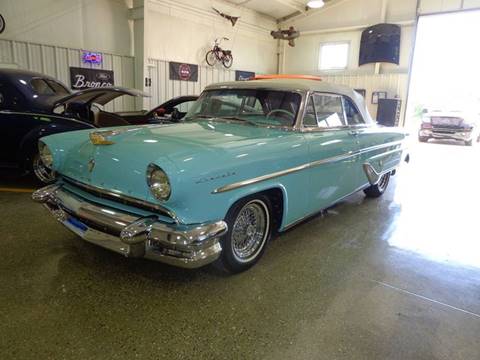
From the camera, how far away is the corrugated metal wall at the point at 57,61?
660cm

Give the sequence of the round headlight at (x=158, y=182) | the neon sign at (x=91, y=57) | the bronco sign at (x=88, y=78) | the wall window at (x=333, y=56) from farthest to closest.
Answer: the wall window at (x=333, y=56) < the neon sign at (x=91, y=57) < the bronco sign at (x=88, y=78) < the round headlight at (x=158, y=182)

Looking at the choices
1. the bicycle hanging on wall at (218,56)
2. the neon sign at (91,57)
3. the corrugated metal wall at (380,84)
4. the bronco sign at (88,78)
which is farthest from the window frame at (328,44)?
the neon sign at (91,57)

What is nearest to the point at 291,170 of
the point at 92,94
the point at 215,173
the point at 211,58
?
the point at 215,173

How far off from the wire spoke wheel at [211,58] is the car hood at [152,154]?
27.5 feet

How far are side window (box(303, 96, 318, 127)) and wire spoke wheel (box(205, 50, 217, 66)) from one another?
811 centimetres

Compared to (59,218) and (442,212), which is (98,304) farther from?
(442,212)

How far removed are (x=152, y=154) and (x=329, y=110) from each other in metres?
2.08

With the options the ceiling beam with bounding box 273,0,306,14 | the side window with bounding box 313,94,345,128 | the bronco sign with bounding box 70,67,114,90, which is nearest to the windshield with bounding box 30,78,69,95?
the bronco sign with bounding box 70,67,114,90

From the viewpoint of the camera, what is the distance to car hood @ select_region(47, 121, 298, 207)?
6.73ft

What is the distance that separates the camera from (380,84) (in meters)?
11.5

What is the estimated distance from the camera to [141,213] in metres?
2.22

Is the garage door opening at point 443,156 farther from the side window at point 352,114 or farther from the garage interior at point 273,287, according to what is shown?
the side window at point 352,114

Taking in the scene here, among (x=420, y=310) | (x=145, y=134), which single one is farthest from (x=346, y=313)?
(x=145, y=134)

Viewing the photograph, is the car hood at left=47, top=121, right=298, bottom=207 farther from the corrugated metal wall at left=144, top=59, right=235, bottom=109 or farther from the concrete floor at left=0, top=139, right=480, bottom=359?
the corrugated metal wall at left=144, top=59, right=235, bottom=109
